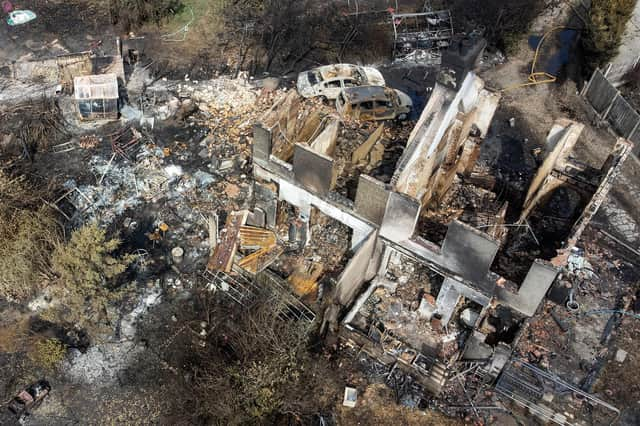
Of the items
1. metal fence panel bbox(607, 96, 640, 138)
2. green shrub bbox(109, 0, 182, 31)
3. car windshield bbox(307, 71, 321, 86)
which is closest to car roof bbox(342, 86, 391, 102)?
car windshield bbox(307, 71, 321, 86)

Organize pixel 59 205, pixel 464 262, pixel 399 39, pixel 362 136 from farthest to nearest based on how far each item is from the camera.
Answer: pixel 399 39
pixel 362 136
pixel 59 205
pixel 464 262

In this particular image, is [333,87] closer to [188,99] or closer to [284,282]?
[188,99]

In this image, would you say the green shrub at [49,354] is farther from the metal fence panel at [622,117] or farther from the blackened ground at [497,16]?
the blackened ground at [497,16]

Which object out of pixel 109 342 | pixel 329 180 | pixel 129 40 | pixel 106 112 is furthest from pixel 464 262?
pixel 129 40

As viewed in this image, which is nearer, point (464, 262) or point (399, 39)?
point (464, 262)

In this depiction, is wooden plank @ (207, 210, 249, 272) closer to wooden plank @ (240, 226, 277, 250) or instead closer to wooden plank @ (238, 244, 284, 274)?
wooden plank @ (240, 226, 277, 250)

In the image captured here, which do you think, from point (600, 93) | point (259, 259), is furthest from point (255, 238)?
point (600, 93)
